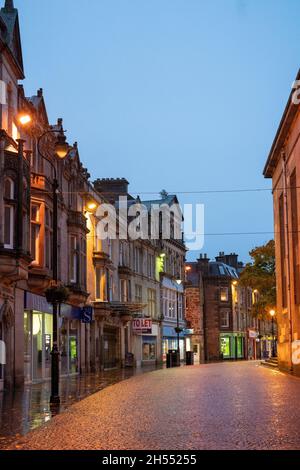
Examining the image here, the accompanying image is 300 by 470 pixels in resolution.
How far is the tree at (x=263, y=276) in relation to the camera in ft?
169

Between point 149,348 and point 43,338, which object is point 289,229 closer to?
point 43,338

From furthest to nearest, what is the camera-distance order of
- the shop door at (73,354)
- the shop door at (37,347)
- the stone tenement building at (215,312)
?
the stone tenement building at (215,312) → the shop door at (73,354) → the shop door at (37,347)

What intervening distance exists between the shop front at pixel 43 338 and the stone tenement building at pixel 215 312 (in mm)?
47690

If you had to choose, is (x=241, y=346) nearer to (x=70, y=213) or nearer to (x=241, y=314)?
(x=241, y=314)

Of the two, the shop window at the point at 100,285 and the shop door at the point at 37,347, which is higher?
the shop window at the point at 100,285

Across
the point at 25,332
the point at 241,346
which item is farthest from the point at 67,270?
the point at 241,346

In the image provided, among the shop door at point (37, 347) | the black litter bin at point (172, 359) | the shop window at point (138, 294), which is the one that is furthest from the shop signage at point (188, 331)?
the shop door at point (37, 347)

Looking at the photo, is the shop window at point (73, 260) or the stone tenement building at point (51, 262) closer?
the stone tenement building at point (51, 262)

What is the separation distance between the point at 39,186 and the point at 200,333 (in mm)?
58942

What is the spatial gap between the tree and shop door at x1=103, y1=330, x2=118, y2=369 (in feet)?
34.1

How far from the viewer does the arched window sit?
82.9 feet

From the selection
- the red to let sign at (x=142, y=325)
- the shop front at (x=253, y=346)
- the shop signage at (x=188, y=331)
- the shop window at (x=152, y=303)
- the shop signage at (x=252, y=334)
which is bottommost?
the shop front at (x=253, y=346)

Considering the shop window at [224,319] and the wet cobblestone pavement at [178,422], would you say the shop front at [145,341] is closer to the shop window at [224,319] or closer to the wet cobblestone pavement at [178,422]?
the shop window at [224,319]

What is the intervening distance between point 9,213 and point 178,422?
542 inches
